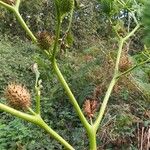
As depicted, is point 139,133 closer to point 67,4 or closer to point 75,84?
point 75,84

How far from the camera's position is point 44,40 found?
1.47 meters

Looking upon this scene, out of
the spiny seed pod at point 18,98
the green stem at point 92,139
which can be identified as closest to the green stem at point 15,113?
the spiny seed pod at point 18,98

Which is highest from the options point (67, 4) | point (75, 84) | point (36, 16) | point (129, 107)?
point (36, 16)

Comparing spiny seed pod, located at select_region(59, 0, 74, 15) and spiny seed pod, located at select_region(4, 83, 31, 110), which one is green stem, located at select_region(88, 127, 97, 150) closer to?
spiny seed pod, located at select_region(4, 83, 31, 110)

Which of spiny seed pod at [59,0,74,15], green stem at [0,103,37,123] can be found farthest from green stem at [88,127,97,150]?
spiny seed pod at [59,0,74,15]

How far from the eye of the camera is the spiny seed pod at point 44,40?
1.46m

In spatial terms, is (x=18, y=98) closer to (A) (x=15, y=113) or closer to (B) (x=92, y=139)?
(A) (x=15, y=113)

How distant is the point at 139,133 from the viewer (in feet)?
14.0

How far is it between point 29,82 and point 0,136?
5.83 ft

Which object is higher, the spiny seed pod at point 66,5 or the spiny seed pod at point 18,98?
the spiny seed pod at point 66,5

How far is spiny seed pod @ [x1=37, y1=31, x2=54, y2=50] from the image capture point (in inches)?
57.5

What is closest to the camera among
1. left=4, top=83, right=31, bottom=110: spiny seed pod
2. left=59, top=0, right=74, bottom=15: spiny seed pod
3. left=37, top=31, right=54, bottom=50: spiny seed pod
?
left=59, top=0, right=74, bottom=15: spiny seed pod

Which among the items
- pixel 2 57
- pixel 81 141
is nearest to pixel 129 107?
pixel 81 141

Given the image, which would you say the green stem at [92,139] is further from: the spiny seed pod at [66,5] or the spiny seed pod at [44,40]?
the spiny seed pod at [66,5]
